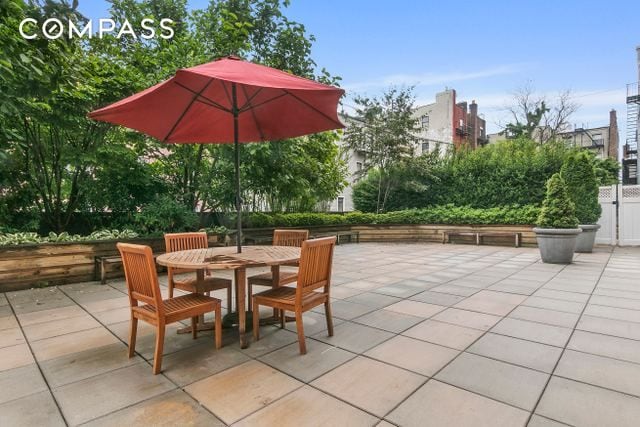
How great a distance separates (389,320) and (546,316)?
154 cm

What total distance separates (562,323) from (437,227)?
7724 millimetres

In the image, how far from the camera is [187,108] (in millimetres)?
3154

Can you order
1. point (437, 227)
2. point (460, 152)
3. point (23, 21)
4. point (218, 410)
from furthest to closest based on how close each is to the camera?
point (460, 152), point (437, 227), point (23, 21), point (218, 410)

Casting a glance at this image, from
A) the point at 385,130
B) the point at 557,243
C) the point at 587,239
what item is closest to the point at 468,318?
the point at 557,243

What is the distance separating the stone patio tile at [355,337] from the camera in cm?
265

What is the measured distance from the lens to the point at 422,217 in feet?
36.6

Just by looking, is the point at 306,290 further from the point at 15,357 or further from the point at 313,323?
the point at 15,357

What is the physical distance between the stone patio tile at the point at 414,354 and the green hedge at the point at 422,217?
5.97 meters

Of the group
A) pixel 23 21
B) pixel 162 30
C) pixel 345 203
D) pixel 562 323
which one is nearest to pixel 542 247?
pixel 562 323

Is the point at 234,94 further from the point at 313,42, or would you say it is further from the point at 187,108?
the point at 313,42

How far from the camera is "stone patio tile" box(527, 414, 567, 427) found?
5.43ft

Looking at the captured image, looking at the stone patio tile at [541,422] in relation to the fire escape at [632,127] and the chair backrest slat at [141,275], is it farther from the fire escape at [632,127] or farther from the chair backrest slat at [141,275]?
the fire escape at [632,127]

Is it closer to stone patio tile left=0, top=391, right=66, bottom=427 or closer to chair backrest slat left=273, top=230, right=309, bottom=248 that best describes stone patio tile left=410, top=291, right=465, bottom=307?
chair backrest slat left=273, top=230, right=309, bottom=248

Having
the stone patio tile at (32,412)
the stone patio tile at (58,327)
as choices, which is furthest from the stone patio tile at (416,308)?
the stone patio tile at (58,327)
